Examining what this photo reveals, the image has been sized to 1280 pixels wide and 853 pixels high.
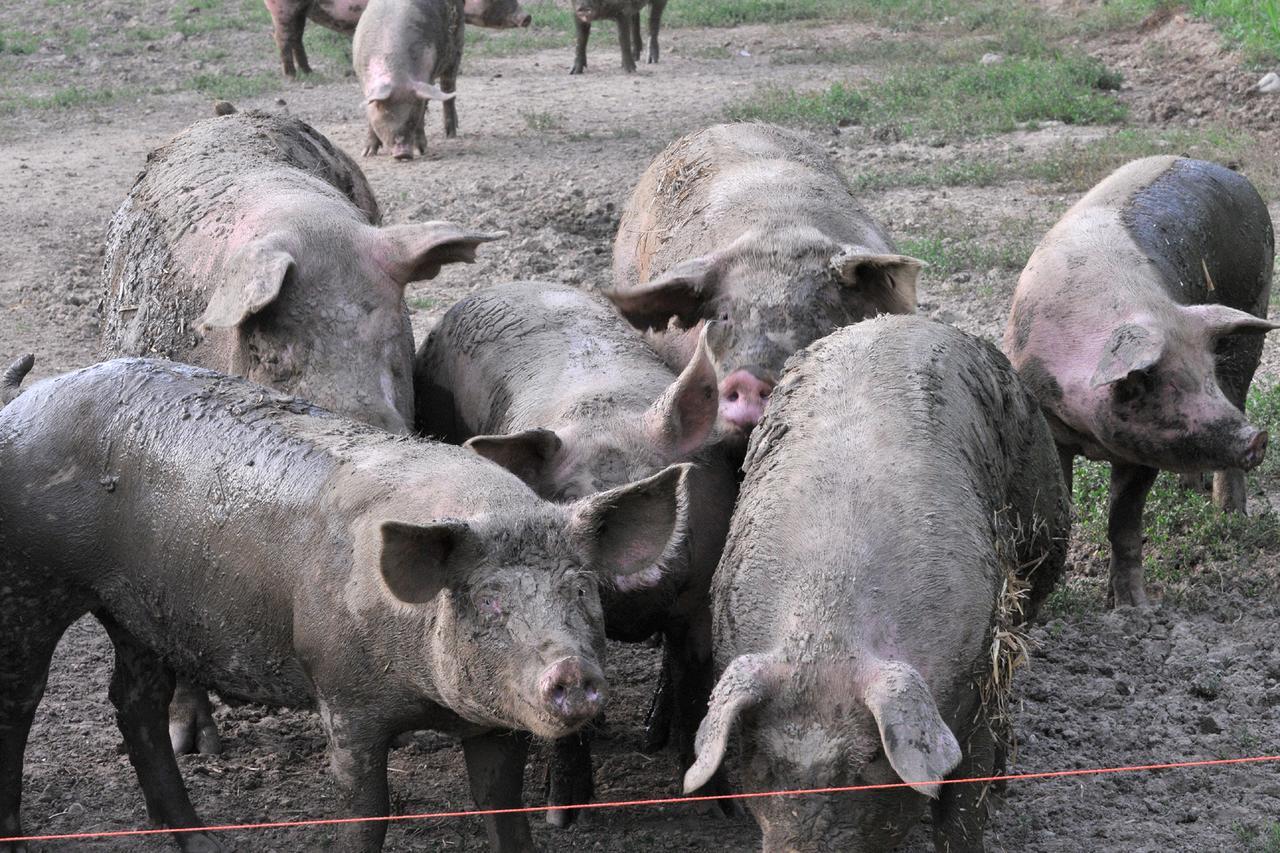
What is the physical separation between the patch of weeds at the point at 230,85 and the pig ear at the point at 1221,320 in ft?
38.1

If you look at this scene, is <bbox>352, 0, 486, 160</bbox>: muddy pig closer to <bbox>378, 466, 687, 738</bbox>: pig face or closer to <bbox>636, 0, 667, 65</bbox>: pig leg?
<bbox>636, 0, 667, 65</bbox>: pig leg

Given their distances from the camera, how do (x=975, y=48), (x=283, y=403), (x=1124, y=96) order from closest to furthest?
(x=283, y=403) → (x=1124, y=96) → (x=975, y=48)

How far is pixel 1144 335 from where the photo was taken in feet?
18.1

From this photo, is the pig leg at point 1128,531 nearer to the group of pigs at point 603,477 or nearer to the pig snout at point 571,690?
the group of pigs at point 603,477

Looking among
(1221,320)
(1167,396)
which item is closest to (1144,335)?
(1167,396)

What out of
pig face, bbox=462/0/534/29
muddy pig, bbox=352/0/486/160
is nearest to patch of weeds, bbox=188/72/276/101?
pig face, bbox=462/0/534/29

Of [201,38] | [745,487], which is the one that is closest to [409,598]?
[745,487]

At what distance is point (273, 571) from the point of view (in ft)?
13.5

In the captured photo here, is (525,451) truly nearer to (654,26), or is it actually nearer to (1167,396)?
(1167,396)

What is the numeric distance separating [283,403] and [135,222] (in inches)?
93.7

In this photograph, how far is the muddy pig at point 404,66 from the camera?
12641mm

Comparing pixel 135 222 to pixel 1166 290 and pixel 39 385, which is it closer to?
pixel 39 385

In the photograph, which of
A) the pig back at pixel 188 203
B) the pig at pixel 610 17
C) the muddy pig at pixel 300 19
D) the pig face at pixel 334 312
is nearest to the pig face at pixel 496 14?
the pig at pixel 610 17

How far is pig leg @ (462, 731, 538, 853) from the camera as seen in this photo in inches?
162
